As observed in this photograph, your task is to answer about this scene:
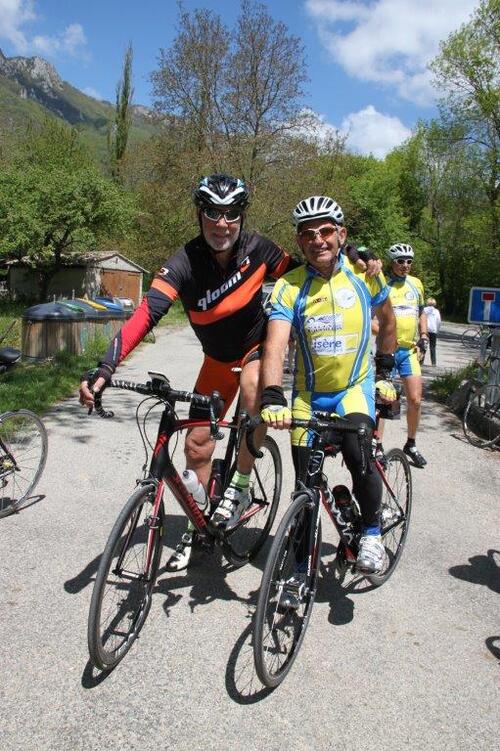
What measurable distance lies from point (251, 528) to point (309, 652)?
120 cm

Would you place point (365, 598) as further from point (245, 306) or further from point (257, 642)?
point (245, 306)

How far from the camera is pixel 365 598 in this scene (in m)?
3.57

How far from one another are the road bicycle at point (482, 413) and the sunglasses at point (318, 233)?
528 cm

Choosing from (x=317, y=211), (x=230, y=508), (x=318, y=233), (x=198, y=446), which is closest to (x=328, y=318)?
(x=318, y=233)

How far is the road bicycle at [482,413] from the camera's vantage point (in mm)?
7859

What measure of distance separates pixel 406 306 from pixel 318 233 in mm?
3713

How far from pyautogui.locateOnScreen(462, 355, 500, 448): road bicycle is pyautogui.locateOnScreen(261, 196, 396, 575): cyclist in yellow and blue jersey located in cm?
491

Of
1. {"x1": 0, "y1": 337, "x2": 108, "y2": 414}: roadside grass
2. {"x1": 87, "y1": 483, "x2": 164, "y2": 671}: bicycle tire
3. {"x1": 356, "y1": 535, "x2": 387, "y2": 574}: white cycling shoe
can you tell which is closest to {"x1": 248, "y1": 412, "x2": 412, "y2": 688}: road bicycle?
{"x1": 356, "y1": 535, "x2": 387, "y2": 574}: white cycling shoe

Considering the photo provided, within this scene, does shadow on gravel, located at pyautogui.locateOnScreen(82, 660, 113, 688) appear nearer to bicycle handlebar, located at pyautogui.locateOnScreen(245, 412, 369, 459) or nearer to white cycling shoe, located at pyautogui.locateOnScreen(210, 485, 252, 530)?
white cycling shoe, located at pyautogui.locateOnScreen(210, 485, 252, 530)

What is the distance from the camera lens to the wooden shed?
100 ft

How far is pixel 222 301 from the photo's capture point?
3.55 meters

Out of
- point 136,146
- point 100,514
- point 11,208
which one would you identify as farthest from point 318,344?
point 136,146

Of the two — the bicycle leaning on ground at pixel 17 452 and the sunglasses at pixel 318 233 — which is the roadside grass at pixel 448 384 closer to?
the bicycle leaning on ground at pixel 17 452

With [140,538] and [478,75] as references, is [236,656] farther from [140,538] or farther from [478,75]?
[478,75]
